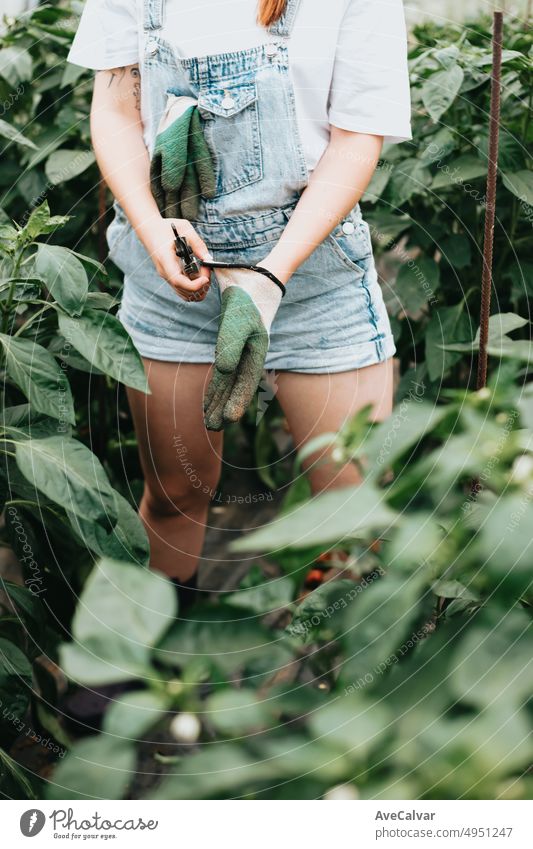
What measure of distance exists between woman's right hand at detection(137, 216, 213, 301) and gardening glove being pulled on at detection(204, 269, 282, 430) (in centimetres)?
4

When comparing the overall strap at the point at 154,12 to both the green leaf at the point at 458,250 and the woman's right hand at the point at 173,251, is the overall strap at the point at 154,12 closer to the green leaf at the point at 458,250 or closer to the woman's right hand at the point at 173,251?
the woman's right hand at the point at 173,251

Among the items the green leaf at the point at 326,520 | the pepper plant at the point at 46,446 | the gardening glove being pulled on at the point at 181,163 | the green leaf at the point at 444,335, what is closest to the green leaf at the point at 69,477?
the pepper plant at the point at 46,446

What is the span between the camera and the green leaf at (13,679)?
1001 millimetres

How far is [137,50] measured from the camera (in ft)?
3.72

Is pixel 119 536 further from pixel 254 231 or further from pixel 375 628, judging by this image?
pixel 375 628

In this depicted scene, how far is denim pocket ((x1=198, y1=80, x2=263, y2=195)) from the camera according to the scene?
3.56 feet

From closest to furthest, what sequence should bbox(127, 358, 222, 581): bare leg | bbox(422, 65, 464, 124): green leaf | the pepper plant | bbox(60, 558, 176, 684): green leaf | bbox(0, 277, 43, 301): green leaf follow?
bbox(60, 558, 176, 684): green leaf < the pepper plant < bbox(0, 277, 43, 301): green leaf < bbox(127, 358, 222, 581): bare leg < bbox(422, 65, 464, 124): green leaf

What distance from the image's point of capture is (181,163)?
1092mm

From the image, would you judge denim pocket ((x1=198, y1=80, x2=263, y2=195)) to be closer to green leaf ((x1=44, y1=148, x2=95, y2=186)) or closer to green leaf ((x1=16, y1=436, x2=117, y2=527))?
green leaf ((x1=16, y1=436, x2=117, y2=527))

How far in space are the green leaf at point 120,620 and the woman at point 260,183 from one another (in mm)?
567

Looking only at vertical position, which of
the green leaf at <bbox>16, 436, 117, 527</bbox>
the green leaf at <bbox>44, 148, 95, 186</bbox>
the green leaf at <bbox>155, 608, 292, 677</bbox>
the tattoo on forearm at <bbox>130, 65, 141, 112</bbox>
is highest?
the tattoo on forearm at <bbox>130, 65, 141, 112</bbox>

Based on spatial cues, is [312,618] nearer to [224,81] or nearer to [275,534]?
[275,534]

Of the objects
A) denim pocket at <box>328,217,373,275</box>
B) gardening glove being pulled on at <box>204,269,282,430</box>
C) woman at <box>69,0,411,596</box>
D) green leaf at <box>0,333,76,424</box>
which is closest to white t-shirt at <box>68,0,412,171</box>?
woman at <box>69,0,411,596</box>
